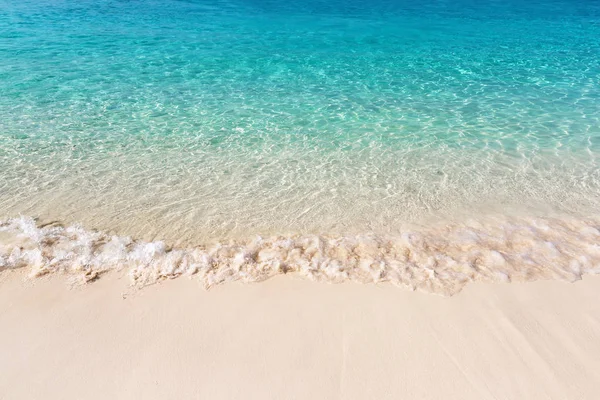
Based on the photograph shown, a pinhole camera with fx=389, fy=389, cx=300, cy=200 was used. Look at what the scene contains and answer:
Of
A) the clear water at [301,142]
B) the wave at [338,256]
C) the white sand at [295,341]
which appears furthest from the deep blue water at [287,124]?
the white sand at [295,341]

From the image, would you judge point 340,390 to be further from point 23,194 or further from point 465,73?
point 465,73

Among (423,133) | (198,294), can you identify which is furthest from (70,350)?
(423,133)

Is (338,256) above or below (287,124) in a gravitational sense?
below

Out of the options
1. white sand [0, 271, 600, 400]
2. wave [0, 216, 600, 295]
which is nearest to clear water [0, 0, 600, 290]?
wave [0, 216, 600, 295]

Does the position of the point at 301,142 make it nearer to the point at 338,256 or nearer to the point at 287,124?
the point at 287,124

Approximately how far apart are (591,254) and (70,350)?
21.9ft

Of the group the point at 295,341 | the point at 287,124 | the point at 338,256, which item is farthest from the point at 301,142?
the point at 295,341

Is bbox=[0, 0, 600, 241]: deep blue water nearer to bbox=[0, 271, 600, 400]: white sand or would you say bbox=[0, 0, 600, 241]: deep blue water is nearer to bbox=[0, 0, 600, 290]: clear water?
bbox=[0, 0, 600, 290]: clear water

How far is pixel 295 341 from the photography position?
4.14 metres

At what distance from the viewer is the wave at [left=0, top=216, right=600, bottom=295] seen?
197 inches

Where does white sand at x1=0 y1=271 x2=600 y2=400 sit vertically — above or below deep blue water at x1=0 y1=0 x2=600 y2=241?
below

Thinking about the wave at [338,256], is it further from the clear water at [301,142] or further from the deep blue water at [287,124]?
the deep blue water at [287,124]

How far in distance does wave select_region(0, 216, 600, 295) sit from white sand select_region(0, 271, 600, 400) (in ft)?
0.69

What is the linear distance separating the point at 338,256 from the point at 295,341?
1543 mm
